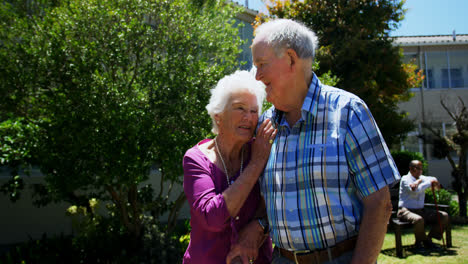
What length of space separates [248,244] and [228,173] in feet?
1.32

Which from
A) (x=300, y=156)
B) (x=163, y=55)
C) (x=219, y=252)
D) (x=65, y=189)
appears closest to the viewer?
(x=300, y=156)

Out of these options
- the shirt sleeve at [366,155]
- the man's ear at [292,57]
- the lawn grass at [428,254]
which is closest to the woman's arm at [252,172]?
the man's ear at [292,57]

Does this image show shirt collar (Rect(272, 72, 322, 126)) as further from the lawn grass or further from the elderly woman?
the lawn grass

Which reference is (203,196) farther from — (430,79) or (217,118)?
(430,79)

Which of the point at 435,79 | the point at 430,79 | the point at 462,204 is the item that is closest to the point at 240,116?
the point at 462,204

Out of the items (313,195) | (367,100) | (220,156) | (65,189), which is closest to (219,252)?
(220,156)

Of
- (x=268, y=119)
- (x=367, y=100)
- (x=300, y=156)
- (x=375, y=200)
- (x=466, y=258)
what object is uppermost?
(x=367, y=100)

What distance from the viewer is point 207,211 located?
206cm

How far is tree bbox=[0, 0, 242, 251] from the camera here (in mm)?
5168

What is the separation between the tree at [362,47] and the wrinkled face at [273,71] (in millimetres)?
11028

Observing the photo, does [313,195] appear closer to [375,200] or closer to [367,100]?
[375,200]

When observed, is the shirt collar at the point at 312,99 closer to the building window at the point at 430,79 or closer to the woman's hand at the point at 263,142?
the woman's hand at the point at 263,142

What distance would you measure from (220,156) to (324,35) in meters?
12.1

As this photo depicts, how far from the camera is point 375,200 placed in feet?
5.88
